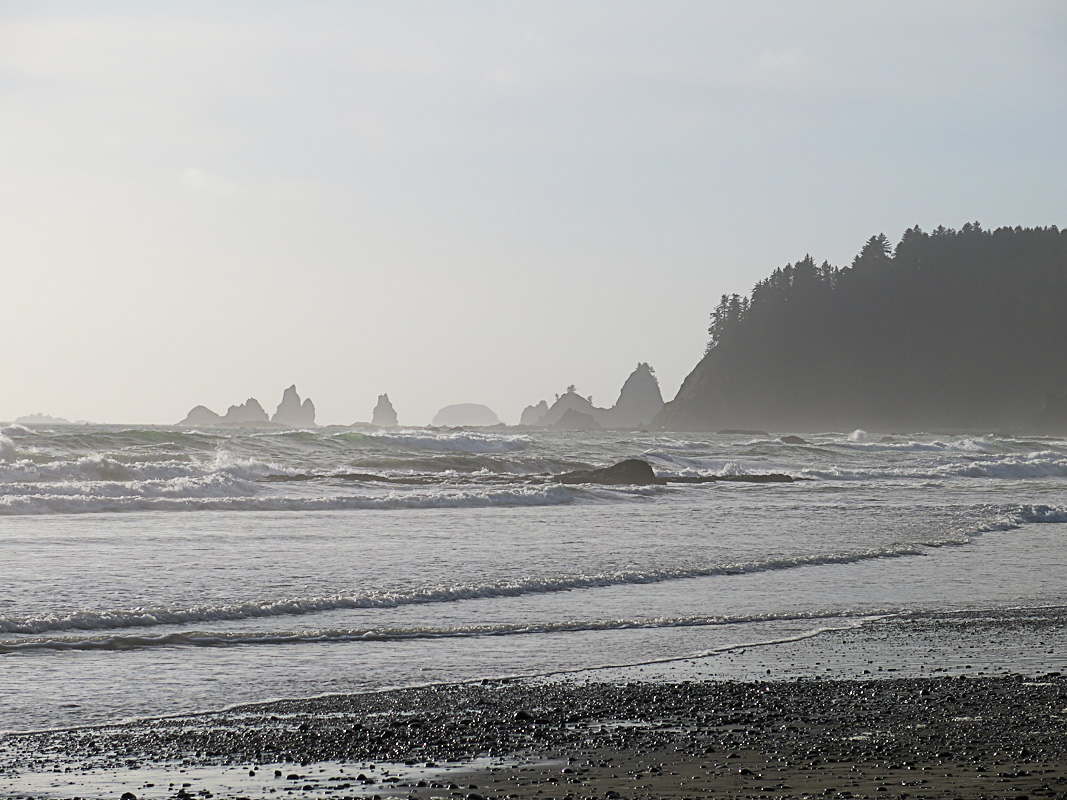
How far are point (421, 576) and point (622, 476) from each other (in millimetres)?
21384

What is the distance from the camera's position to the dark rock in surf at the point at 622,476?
3428 centimetres

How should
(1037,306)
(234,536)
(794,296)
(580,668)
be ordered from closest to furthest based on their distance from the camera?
(580,668) → (234,536) → (1037,306) → (794,296)

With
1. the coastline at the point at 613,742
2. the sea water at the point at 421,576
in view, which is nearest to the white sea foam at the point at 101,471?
the sea water at the point at 421,576

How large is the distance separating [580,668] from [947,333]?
146663mm

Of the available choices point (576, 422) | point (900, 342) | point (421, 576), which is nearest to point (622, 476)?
point (421, 576)

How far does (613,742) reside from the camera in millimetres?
6477

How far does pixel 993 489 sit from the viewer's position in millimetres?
35969

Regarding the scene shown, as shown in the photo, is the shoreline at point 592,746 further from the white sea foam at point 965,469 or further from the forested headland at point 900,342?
the forested headland at point 900,342

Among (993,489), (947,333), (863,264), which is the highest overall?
(863,264)

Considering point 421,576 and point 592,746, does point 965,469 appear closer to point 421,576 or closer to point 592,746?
point 421,576

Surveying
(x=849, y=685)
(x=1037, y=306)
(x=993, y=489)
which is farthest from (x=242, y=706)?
(x=1037, y=306)

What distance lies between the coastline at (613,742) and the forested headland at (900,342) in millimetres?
131949

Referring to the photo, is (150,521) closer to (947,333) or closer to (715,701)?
(715,701)

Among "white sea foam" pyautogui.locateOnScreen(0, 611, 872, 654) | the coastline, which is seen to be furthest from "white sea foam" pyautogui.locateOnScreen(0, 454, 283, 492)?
the coastline
